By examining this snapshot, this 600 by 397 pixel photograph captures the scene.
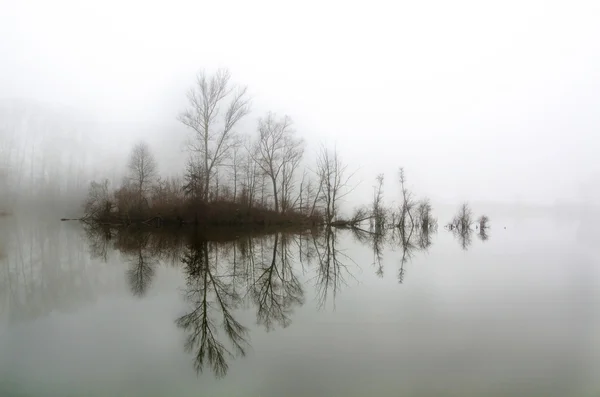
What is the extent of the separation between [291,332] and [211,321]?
53.3 inches

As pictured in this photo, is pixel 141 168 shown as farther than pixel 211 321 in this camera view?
Yes

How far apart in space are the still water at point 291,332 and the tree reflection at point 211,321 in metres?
0.03

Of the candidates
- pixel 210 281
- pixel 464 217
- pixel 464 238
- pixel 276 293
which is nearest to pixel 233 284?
pixel 210 281

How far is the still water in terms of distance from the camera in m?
3.54

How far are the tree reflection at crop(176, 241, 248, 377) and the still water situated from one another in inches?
1.2

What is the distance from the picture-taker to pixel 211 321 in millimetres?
5469

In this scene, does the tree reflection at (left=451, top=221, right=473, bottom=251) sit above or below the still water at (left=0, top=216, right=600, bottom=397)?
above

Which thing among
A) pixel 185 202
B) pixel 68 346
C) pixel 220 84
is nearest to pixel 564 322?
pixel 68 346

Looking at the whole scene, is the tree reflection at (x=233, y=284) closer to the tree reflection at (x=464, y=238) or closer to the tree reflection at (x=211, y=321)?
the tree reflection at (x=211, y=321)

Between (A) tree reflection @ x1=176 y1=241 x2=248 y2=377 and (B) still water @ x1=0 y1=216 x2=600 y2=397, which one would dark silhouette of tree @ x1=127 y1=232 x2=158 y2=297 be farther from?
(A) tree reflection @ x1=176 y1=241 x2=248 y2=377

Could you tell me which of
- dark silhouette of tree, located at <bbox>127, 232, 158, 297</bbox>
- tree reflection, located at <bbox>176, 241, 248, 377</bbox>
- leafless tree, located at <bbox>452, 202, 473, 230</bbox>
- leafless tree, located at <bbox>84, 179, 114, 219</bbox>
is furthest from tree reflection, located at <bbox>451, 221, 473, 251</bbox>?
leafless tree, located at <bbox>84, 179, 114, 219</bbox>

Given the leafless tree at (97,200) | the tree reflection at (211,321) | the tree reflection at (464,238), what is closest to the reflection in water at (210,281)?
the tree reflection at (211,321)

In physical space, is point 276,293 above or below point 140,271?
below

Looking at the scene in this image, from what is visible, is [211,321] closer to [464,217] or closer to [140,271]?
[140,271]
